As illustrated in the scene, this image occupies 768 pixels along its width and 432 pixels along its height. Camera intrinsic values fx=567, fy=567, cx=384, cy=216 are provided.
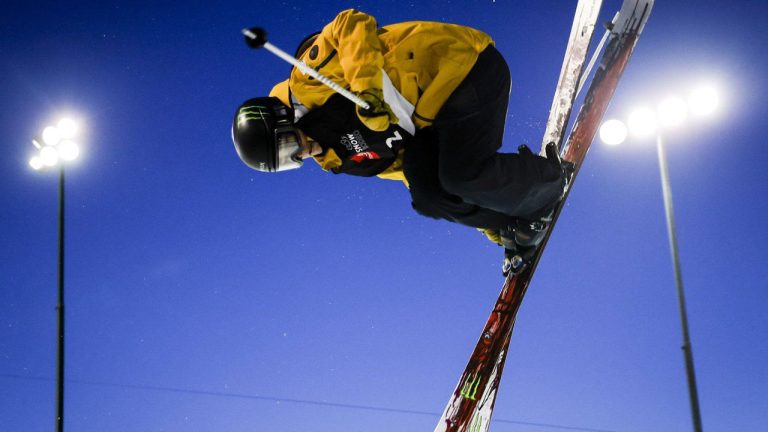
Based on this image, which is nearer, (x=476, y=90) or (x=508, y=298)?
(x=476, y=90)

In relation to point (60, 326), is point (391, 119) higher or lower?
higher

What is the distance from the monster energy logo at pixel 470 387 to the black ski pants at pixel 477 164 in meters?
1.56

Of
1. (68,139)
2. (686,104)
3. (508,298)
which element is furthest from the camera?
(68,139)

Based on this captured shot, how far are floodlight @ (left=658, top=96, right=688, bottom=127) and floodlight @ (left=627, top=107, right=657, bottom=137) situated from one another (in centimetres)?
31

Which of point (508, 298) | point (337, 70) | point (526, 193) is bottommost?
point (508, 298)

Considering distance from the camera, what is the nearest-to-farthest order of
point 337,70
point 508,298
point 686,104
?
1. point 337,70
2. point 508,298
3. point 686,104

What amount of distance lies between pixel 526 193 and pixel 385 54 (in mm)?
1589

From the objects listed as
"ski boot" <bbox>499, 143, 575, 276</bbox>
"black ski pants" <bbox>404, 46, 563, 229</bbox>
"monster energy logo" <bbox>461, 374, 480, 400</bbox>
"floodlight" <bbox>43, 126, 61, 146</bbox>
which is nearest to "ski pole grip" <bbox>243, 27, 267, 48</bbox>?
"black ski pants" <bbox>404, 46, 563, 229</bbox>

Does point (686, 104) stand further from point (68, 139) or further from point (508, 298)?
point (68, 139)

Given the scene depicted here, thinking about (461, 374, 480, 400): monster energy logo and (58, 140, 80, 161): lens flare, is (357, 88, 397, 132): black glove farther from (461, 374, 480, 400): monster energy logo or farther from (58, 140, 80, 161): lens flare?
(58, 140, 80, 161): lens flare

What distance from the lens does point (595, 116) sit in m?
6.18

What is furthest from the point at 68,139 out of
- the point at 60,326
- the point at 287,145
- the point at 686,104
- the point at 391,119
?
the point at 686,104

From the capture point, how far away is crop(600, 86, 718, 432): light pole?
5.85 metres

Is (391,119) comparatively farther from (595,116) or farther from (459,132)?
(595,116)
